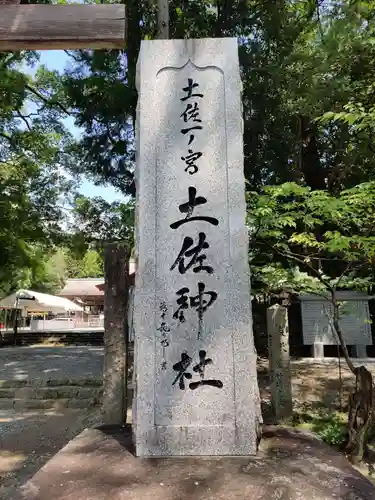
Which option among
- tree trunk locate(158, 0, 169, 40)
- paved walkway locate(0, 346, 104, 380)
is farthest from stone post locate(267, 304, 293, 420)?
tree trunk locate(158, 0, 169, 40)

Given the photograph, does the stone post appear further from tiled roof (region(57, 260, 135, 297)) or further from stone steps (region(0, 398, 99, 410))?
tiled roof (region(57, 260, 135, 297))

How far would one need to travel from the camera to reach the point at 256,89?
27.3ft

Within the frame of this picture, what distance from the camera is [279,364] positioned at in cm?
570

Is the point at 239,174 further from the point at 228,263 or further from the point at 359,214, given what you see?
the point at 359,214

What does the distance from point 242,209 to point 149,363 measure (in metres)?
1.46

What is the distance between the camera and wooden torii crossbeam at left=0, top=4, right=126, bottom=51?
364cm

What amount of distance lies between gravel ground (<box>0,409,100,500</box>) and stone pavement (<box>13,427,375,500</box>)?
1277 millimetres

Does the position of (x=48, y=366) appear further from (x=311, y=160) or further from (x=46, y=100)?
(x=311, y=160)

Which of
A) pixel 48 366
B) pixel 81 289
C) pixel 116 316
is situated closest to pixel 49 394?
pixel 48 366

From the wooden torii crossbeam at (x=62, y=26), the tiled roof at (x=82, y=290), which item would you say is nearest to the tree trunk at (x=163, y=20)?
the wooden torii crossbeam at (x=62, y=26)

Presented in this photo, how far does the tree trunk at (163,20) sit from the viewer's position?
730 centimetres

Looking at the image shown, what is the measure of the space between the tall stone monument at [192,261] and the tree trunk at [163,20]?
4002 mm

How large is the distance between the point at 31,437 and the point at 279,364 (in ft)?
11.4

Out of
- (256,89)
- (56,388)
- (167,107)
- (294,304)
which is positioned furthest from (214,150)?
(294,304)
